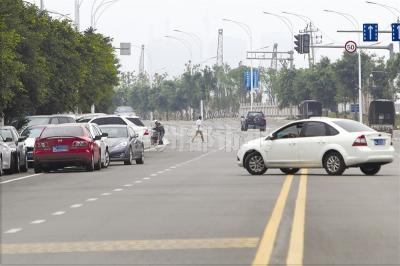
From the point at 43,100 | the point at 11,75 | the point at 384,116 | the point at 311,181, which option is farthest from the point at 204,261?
the point at 384,116

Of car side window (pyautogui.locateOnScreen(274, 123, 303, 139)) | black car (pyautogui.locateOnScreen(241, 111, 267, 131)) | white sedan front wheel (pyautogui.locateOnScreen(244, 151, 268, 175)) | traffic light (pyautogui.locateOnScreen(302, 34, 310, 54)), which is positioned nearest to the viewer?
car side window (pyautogui.locateOnScreen(274, 123, 303, 139))

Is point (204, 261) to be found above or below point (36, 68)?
below

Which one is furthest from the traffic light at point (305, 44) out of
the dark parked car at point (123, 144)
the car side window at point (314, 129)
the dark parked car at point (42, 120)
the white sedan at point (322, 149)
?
the car side window at point (314, 129)

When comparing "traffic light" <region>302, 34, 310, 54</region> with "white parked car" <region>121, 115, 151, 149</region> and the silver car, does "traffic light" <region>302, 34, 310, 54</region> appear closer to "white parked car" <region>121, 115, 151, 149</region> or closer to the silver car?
"white parked car" <region>121, 115, 151, 149</region>

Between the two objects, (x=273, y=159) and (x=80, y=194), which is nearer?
(x=80, y=194)

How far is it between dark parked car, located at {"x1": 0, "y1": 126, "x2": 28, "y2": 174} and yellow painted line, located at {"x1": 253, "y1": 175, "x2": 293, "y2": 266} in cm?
1458

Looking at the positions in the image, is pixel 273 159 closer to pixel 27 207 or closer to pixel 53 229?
pixel 27 207

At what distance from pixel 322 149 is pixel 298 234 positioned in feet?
52.1

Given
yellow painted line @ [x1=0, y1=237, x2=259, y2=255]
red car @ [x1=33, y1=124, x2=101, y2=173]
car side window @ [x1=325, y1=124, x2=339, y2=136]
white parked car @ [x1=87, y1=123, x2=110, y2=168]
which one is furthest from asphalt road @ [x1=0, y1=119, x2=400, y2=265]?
white parked car @ [x1=87, y1=123, x2=110, y2=168]

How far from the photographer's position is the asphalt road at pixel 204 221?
458 inches

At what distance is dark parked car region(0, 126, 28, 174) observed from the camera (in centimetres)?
3394

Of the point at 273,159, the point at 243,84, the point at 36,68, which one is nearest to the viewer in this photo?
the point at 273,159

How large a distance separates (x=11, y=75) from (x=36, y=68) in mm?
6529

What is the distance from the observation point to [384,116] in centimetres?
7912
